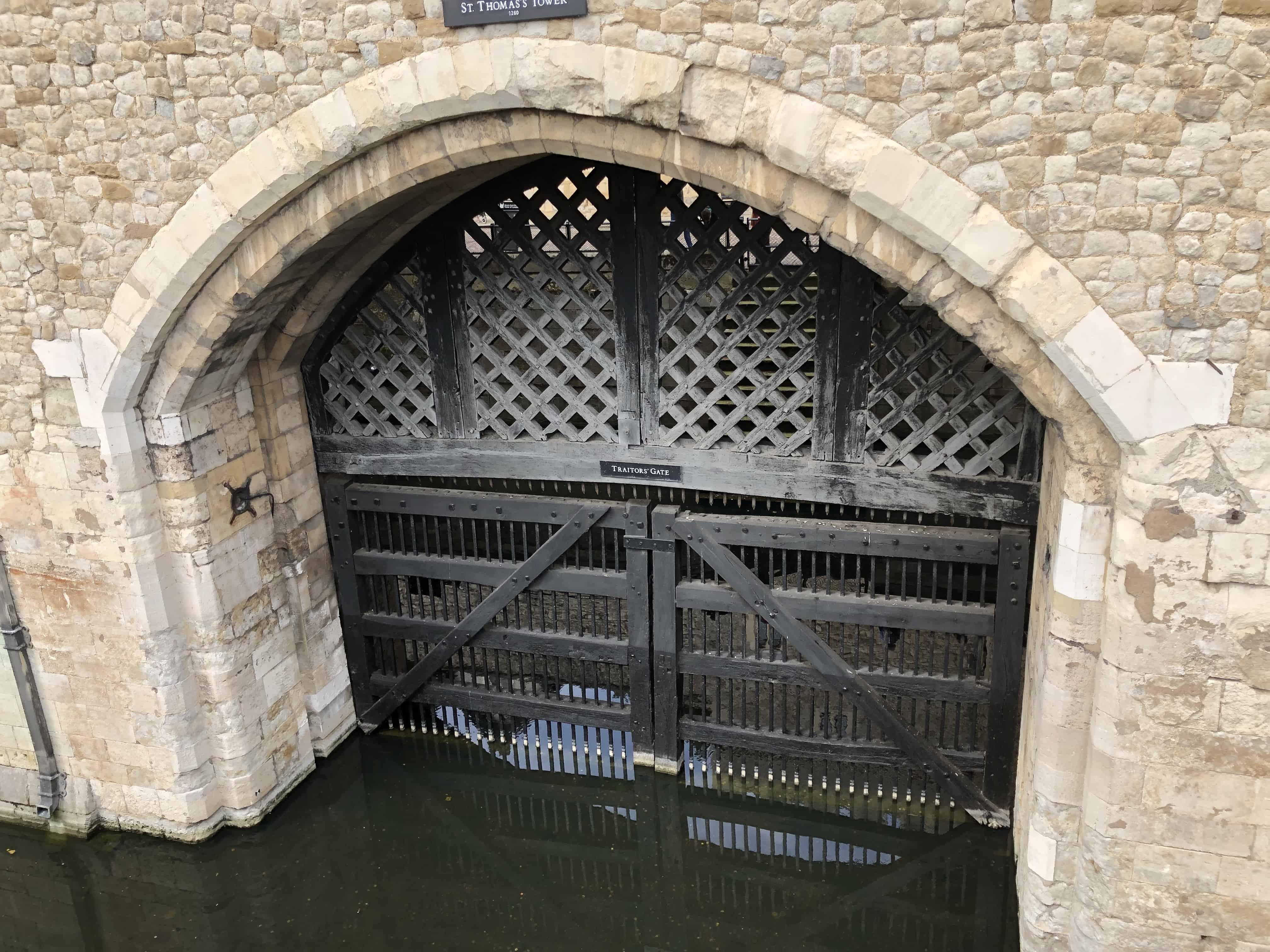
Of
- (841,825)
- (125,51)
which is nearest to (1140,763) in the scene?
(841,825)

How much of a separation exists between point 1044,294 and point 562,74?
1.94 metres

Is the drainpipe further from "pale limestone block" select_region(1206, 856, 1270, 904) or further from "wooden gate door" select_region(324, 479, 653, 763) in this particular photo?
"pale limestone block" select_region(1206, 856, 1270, 904)

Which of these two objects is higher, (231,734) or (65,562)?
(65,562)

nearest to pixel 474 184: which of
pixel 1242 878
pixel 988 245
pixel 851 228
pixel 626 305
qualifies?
pixel 626 305

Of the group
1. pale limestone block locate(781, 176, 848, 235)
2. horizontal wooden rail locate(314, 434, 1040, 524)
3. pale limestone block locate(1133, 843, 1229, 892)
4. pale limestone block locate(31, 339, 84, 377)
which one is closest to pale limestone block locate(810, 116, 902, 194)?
pale limestone block locate(781, 176, 848, 235)

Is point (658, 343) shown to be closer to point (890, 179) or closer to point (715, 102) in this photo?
point (715, 102)

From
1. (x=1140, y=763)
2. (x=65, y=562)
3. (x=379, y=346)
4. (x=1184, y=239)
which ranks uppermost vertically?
(x=1184, y=239)

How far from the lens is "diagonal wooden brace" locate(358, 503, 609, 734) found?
18.7 feet

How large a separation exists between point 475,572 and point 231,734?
165cm

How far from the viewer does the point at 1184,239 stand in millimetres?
3283

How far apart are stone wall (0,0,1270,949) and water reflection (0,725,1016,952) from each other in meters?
0.65

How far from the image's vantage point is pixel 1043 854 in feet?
14.0

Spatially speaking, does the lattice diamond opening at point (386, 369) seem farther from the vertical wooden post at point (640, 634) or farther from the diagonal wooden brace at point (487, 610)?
the vertical wooden post at point (640, 634)

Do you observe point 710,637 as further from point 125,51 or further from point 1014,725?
point 125,51
